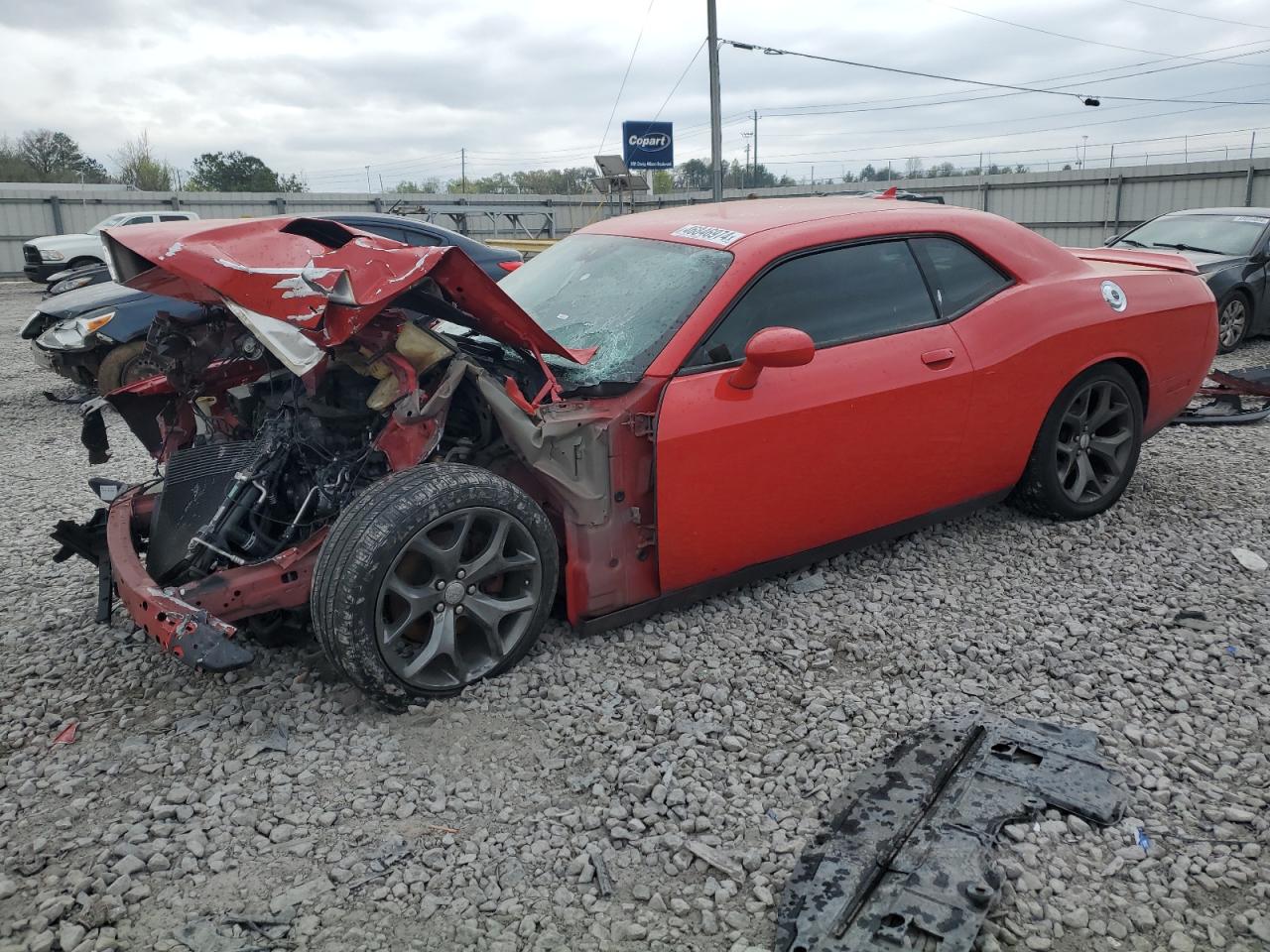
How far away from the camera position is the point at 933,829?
8.43ft

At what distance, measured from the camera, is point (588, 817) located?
2688 millimetres

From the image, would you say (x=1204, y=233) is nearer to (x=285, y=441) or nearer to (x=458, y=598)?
(x=458, y=598)

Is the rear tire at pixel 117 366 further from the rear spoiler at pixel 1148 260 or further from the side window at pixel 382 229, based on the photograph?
the rear spoiler at pixel 1148 260

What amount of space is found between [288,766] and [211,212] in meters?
27.5

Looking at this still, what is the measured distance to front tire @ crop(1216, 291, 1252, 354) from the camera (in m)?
9.67

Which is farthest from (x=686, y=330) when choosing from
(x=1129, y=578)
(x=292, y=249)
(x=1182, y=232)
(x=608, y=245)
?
(x=1182, y=232)

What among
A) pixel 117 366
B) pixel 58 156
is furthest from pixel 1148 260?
pixel 58 156

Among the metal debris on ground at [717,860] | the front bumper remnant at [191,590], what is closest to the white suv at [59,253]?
A: the front bumper remnant at [191,590]

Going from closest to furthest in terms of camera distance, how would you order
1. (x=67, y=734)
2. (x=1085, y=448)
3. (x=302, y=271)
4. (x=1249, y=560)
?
(x=302, y=271), (x=67, y=734), (x=1249, y=560), (x=1085, y=448)

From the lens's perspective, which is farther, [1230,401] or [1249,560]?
[1230,401]

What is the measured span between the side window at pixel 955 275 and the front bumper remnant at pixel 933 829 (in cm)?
182

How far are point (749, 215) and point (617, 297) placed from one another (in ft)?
2.45

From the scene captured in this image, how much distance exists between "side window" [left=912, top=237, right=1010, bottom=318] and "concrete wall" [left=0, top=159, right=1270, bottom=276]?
11.5 metres

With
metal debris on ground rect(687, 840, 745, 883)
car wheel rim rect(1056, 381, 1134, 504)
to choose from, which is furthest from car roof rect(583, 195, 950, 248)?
metal debris on ground rect(687, 840, 745, 883)
